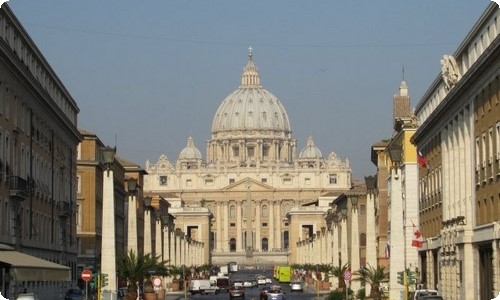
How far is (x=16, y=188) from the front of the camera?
54500mm

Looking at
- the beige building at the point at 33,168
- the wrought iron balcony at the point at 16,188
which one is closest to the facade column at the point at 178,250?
the beige building at the point at 33,168

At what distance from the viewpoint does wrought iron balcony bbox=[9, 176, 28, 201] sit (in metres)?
54.2

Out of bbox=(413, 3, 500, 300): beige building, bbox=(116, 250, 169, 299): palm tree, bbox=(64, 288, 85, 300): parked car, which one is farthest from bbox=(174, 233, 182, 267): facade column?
bbox=(64, 288, 85, 300): parked car

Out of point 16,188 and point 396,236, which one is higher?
point 16,188

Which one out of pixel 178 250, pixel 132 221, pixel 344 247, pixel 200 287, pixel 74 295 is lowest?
pixel 74 295

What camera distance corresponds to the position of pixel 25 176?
5966 centimetres

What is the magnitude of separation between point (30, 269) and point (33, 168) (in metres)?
27.6

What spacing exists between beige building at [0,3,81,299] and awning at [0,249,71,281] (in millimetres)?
38

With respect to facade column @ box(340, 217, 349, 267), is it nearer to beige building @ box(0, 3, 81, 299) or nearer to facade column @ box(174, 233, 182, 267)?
beige building @ box(0, 3, 81, 299)

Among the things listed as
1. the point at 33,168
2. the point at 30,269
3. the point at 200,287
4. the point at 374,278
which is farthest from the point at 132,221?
the point at 200,287

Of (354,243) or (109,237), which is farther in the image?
(354,243)

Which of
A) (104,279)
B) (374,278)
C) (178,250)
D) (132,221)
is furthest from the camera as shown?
(178,250)

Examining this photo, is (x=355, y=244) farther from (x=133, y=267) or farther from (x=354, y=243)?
(x=133, y=267)

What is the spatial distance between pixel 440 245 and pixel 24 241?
18.9 m
